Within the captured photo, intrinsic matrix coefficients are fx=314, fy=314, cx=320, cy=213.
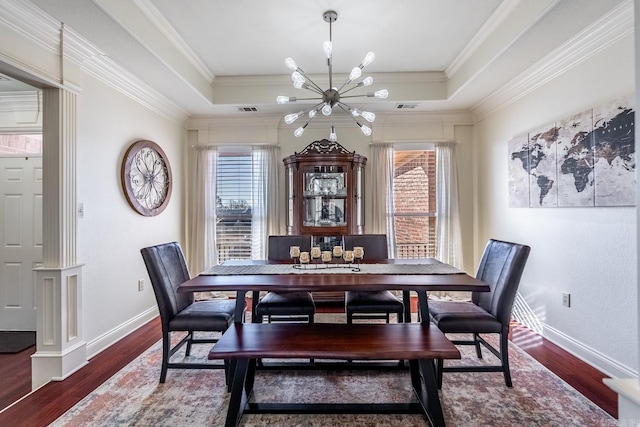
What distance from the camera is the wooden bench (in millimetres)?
1701

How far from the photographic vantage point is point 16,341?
3025 millimetres

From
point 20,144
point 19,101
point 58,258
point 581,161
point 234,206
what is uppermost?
point 19,101

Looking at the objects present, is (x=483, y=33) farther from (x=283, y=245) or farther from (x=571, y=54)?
(x=283, y=245)

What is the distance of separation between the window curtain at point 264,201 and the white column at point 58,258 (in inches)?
82.7

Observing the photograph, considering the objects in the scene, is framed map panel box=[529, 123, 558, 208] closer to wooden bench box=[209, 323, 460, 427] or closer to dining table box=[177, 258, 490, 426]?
dining table box=[177, 258, 490, 426]

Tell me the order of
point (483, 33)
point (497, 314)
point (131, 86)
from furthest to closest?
point (131, 86) < point (483, 33) < point (497, 314)

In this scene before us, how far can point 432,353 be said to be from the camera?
170 cm

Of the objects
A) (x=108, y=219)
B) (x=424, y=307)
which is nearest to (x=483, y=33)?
(x=424, y=307)

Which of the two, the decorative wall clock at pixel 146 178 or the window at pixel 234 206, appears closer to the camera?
the decorative wall clock at pixel 146 178

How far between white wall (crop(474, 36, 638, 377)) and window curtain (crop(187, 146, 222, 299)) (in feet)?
12.1

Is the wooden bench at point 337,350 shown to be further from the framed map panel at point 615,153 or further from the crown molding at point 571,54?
the crown molding at point 571,54

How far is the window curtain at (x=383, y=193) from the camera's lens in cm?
425

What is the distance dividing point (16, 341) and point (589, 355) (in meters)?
5.05

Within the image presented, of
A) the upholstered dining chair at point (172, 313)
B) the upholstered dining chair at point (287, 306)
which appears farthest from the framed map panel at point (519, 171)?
the upholstered dining chair at point (172, 313)
